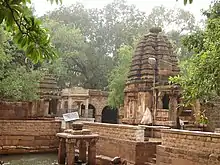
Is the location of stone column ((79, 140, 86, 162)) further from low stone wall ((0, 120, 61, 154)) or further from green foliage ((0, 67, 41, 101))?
green foliage ((0, 67, 41, 101))

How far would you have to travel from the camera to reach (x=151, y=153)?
Result: 13.8 meters

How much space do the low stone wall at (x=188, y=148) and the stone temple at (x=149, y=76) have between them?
750 centimetres

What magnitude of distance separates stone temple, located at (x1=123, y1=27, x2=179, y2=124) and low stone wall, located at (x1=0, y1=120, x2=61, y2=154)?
192 inches

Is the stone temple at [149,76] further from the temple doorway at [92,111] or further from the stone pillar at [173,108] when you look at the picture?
the temple doorway at [92,111]

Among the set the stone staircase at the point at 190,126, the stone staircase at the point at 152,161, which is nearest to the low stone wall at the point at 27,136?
the stone staircase at the point at 190,126

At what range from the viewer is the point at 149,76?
21.5m

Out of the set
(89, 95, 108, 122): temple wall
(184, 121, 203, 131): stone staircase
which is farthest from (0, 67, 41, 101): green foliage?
(184, 121, 203, 131): stone staircase

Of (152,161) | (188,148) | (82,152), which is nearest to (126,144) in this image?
(152,161)

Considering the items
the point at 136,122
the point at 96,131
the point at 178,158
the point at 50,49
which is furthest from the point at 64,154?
the point at 50,49

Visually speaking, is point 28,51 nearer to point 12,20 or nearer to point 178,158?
point 12,20

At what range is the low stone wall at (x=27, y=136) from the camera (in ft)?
63.9

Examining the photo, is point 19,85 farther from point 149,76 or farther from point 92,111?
point 92,111

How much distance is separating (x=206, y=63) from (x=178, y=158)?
4.17 metres

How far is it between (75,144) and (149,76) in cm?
880
